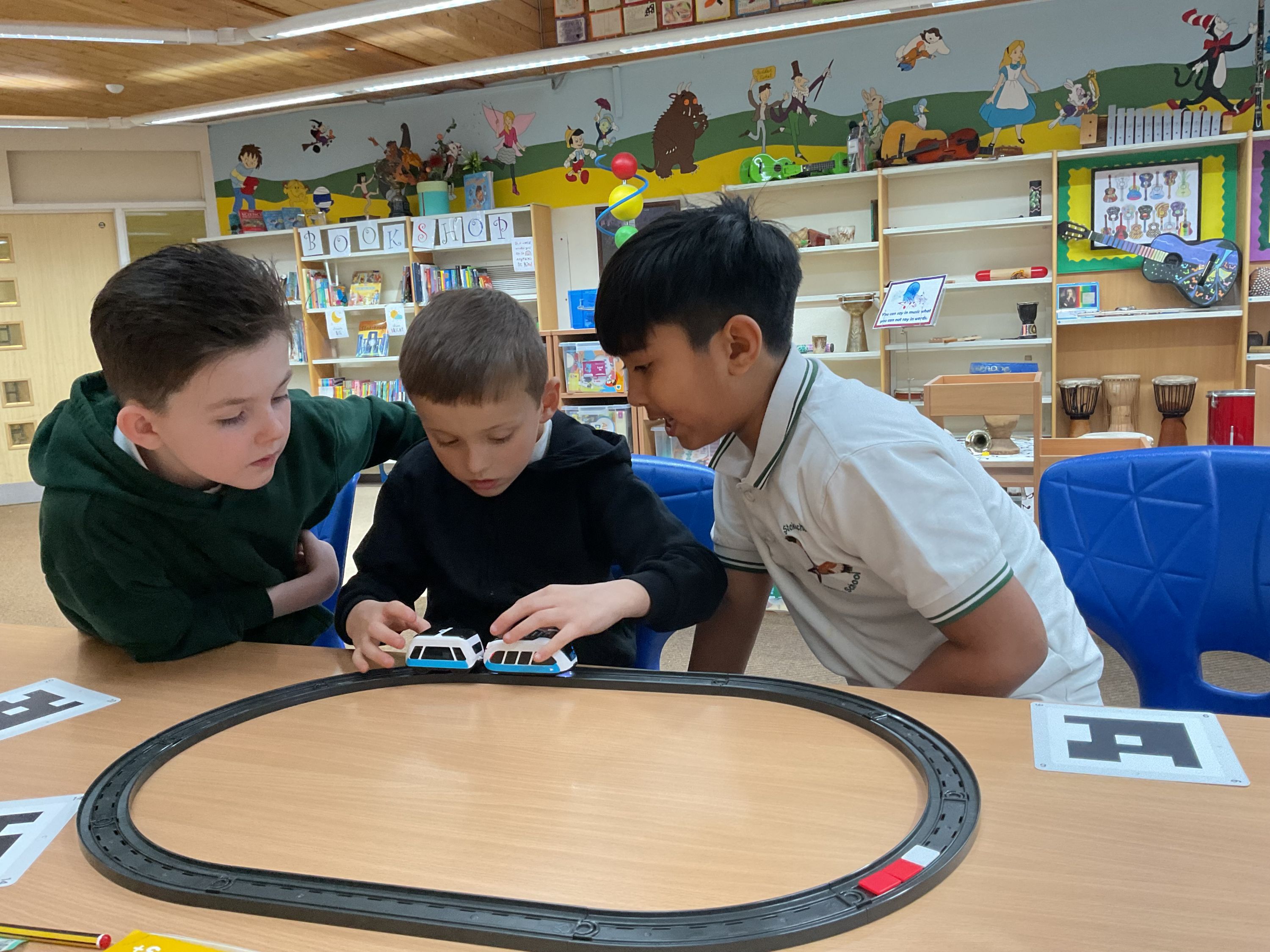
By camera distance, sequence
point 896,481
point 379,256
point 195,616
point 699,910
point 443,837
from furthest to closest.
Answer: point 379,256 → point 195,616 → point 896,481 → point 443,837 → point 699,910

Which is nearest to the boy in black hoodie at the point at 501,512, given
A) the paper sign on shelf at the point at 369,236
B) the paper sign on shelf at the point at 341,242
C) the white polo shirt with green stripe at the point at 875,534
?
the white polo shirt with green stripe at the point at 875,534

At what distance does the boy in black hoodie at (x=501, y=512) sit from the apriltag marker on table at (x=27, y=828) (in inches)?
14.6

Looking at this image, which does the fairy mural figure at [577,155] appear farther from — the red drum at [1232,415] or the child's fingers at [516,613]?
the child's fingers at [516,613]

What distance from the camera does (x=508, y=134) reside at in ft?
22.9

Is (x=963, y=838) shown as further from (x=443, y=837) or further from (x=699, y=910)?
(x=443, y=837)

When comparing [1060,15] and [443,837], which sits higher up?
[1060,15]

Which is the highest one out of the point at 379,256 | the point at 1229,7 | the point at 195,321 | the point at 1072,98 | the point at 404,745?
the point at 1229,7

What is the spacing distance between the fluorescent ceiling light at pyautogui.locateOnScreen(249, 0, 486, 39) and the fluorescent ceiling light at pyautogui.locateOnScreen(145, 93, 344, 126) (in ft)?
3.93

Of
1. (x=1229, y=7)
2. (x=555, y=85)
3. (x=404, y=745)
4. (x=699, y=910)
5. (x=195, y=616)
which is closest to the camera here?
(x=699, y=910)

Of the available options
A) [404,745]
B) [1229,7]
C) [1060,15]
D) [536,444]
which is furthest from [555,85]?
[404,745]

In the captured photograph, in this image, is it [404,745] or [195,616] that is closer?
[404,745]

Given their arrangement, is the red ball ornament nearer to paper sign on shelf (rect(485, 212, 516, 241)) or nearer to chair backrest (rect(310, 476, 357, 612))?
paper sign on shelf (rect(485, 212, 516, 241))

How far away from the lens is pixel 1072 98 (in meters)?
5.47

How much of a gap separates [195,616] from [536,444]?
508 mm
